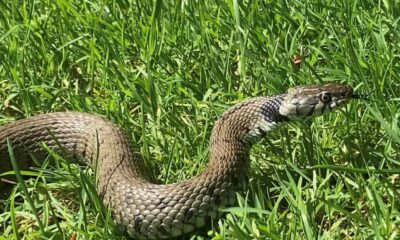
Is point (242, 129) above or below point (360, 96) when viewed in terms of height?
below

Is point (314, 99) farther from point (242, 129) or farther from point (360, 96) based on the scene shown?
point (242, 129)

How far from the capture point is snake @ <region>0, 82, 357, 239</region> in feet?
16.4

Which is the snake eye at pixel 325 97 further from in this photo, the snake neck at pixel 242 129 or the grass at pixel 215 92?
the snake neck at pixel 242 129

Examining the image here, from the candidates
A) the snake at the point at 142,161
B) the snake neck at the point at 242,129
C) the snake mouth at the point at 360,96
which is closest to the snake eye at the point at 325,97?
the snake at the point at 142,161

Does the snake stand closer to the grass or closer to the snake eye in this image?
the snake eye

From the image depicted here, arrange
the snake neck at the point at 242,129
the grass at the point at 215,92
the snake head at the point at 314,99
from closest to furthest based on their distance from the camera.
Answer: the grass at the point at 215,92
the snake neck at the point at 242,129
the snake head at the point at 314,99

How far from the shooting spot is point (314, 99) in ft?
17.8

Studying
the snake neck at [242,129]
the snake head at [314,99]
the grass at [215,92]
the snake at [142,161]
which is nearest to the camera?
the grass at [215,92]

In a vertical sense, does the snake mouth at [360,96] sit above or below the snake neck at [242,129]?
above

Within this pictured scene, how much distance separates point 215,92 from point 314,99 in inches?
31.4

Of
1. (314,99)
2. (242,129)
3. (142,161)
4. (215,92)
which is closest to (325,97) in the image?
(314,99)

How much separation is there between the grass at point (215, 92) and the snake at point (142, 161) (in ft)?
0.33

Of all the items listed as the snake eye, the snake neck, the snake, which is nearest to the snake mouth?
the snake

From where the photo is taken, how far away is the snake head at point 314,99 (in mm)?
5371
